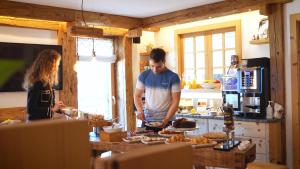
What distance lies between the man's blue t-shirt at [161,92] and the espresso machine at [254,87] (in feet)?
4.38

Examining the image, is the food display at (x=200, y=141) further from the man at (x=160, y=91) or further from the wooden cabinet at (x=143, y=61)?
the wooden cabinet at (x=143, y=61)

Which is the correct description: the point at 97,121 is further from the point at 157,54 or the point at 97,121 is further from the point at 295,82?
the point at 295,82

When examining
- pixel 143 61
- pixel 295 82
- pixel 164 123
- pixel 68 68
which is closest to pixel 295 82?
pixel 295 82

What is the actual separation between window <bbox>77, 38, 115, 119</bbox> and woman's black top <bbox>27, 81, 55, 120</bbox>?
2.30 metres

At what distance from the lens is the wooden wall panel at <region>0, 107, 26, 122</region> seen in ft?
14.6

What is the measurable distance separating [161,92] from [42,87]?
1.18 m

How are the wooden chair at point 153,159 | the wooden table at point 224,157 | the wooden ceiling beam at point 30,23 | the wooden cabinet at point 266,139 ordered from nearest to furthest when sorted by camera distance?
the wooden chair at point 153,159, the wooden table at point 224,157, the wooden cabinet at point 266,139, the wooden ceiling beam at point 30,23

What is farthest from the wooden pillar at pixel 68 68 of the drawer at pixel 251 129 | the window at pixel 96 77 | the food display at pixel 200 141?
the food display at pixel 200 141

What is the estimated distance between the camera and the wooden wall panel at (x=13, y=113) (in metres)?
4.44

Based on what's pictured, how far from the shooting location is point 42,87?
10.3 feet

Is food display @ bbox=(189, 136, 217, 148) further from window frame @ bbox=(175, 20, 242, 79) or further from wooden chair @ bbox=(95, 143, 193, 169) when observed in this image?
window frame @ bbox=(175, 20, 242, 79)

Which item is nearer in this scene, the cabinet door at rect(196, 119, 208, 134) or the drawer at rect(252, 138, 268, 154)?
the drawer at rect(252, 138, 268, 154)

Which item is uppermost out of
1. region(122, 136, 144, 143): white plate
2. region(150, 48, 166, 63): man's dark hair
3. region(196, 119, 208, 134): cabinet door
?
region(150, 48, 166, 63): man's dark hair

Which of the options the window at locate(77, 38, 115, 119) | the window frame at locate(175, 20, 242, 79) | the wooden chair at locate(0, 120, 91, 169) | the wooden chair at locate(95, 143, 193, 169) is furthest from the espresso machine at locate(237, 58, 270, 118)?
the wooden chair at locate(95, 143, 193, 169)
